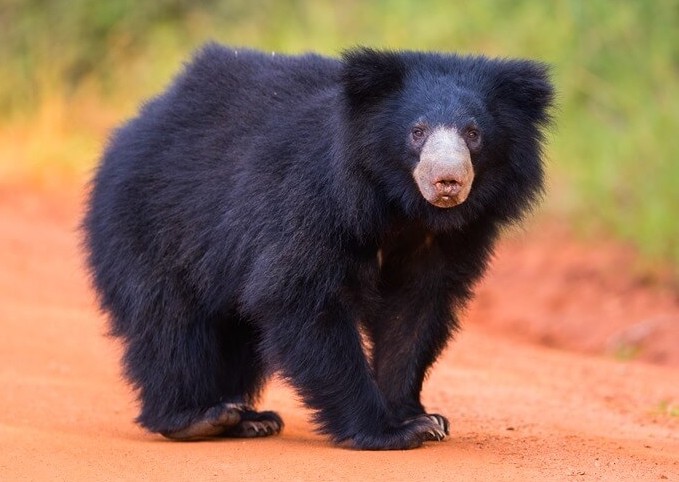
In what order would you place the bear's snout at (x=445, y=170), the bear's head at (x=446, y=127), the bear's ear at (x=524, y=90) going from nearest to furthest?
the bear's snout at (x=445, y=170) → the bear's head at (x=446, y=127) → the bear's ear at (x=524, y=90)

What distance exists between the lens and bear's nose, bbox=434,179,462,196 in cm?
474

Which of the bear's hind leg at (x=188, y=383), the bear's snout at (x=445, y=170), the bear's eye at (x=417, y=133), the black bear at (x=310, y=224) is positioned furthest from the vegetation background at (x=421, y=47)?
the bear's snout at (x=445, y=170)

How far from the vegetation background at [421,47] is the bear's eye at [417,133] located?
266 cm

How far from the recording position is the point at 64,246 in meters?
12.2

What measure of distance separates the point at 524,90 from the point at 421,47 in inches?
331

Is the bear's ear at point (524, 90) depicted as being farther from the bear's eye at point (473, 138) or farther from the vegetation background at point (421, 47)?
the vegetation background at point (421, 47)

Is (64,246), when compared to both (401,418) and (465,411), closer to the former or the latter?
(465,411)

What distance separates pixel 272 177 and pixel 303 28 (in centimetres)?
1113

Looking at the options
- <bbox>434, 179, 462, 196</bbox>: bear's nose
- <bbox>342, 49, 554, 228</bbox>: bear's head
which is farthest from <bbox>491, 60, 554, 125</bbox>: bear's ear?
<bbox>434, 179, 462, 196</bbox>: bear's nose

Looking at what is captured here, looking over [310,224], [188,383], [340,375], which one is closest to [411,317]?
[340,375]

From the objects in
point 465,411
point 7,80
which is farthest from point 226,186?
point 7,80

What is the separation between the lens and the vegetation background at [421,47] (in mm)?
11078

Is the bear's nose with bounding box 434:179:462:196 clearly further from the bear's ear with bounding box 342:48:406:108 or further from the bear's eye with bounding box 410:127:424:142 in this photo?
the bear's ear with bounding box 342:48:406:108

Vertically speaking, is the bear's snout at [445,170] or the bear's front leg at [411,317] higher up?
the bear's snout at [445,170]
